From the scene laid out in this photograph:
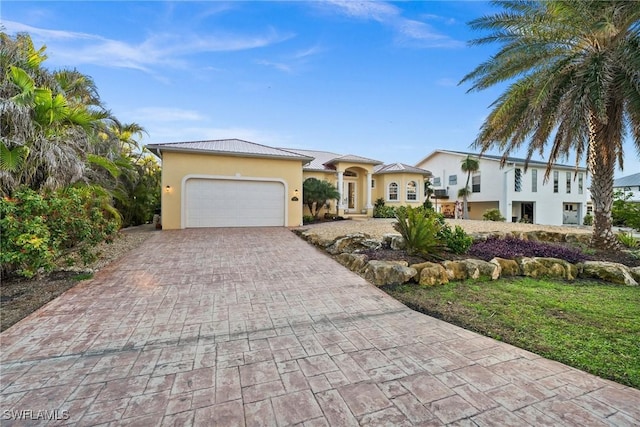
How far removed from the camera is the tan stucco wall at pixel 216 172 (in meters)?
12.5

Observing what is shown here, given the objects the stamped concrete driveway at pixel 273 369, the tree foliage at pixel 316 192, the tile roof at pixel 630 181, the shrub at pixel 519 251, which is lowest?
the stamped concrete driveway at pixel 273 369

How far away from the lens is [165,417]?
6.52 feet

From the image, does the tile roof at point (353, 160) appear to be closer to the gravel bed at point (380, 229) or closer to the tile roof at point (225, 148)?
the tile roof at point (225, 148)

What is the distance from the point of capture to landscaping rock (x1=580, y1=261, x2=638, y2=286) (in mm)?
5383

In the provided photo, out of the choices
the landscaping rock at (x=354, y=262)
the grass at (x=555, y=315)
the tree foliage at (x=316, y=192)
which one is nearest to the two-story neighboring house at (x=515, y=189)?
the tree foliage at (x=316, y=192)

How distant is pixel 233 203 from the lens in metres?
13.5

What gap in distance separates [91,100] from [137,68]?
2.06 m

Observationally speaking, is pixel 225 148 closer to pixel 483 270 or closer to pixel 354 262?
pixel 354 262

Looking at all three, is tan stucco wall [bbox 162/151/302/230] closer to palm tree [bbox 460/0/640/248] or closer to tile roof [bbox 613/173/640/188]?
palm tree [bbox 460/0/640/248]

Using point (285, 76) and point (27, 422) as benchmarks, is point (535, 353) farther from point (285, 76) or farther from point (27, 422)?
point (285, 76)

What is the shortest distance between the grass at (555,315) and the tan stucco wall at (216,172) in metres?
10.2

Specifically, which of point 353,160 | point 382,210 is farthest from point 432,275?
point 382,210

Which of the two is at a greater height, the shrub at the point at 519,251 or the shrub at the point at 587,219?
the shrub at the point at 587,219

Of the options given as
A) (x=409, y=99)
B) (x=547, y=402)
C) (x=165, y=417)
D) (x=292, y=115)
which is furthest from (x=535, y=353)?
(x=292, y=115)
